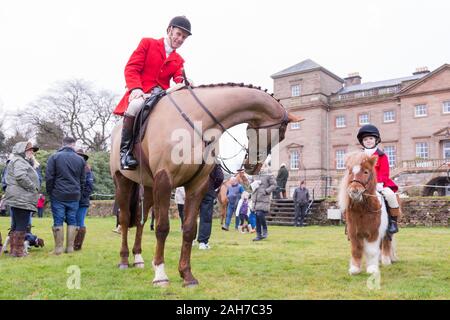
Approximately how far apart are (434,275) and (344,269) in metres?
1.30

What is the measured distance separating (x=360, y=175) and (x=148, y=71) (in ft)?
11.3

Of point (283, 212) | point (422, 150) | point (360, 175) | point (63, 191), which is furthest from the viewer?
point (422, 150)

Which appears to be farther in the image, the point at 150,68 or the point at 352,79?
the point at 352,79

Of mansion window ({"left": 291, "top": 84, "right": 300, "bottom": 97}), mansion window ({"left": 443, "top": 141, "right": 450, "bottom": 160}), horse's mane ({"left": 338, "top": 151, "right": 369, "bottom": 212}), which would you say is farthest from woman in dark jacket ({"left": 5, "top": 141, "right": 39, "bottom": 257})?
mansion window ({"left": 291, "top": 84, "right": 300, "bottom": 97})

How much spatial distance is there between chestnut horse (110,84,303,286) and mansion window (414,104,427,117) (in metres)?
46.5

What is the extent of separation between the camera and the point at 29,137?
55094mm

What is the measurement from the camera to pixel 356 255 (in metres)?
6.46

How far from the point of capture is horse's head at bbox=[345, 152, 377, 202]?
20.0 ft

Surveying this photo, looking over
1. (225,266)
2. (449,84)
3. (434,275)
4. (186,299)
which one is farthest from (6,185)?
(449,84)

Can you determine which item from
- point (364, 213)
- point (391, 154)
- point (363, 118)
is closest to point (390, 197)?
point (364, 213)

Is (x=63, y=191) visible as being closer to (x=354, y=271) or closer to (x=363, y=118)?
(x=354, y=271)

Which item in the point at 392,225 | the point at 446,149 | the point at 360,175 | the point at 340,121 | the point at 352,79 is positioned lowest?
the point at 392,225

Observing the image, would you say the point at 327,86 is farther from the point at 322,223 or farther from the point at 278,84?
the point at 322,223

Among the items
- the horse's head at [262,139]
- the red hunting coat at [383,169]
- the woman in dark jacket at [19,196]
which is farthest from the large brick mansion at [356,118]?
the horse's head at [262,139]
